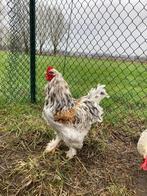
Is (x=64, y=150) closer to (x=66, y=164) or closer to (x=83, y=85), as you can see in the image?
(x=66, y=164)

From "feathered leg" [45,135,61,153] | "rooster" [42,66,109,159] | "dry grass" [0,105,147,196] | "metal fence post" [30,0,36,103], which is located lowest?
"dry grass" [0,105,147,196]

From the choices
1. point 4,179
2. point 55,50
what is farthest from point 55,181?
point 55,50

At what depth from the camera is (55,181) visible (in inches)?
133

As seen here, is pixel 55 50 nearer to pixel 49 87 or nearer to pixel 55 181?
pixel 49 87

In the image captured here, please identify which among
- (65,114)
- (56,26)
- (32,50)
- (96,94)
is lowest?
(65,114)

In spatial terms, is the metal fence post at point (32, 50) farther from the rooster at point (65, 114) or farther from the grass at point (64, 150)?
the rooster at point (65, 114)

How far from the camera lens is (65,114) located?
3.64m

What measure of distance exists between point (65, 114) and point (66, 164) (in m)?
0.40

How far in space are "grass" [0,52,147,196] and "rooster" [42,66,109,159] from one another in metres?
0.15

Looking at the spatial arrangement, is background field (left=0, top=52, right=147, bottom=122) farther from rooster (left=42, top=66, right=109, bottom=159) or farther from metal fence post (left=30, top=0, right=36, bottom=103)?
rooster (left=42, top=66, right=109, bottom=159)

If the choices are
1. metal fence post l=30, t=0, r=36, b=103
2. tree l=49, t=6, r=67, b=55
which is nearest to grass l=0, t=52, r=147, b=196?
metal fence post l=30, t=0, r=36, b=103

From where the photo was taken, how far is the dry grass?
336 cm

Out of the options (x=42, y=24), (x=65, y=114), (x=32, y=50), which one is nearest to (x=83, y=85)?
(x=42, y=24)

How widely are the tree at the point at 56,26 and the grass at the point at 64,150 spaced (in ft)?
1.68
